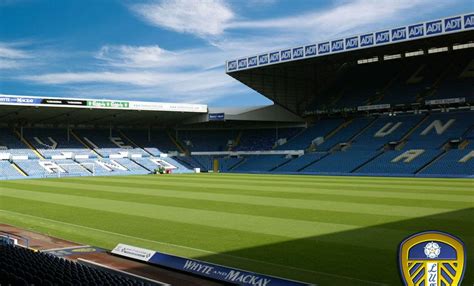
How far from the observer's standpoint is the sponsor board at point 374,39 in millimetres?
37000

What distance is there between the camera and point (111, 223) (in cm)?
1617

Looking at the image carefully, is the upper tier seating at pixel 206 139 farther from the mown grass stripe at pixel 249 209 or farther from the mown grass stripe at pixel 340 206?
the mown grass stripe at pixel 340 206

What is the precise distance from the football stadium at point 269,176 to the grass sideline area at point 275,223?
0.07 meters

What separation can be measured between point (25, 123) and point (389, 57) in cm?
4085

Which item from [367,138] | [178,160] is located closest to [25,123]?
[178,160]

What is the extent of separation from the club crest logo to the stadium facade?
112 feet

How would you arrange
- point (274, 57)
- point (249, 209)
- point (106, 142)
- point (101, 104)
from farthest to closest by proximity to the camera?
point (106, 142), point (101, 104), point (274, 57), point (249, 209)

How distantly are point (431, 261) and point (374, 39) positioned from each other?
127 ft

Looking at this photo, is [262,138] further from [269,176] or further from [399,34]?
[399,34]

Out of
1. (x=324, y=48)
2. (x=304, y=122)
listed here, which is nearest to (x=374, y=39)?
(x=324, y=48)

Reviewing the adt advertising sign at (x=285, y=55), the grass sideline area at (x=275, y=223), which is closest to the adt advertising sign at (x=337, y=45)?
the adt advertising sign at (x=285, y=55)

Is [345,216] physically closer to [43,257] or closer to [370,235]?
[370,235]

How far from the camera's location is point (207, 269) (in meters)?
9.40

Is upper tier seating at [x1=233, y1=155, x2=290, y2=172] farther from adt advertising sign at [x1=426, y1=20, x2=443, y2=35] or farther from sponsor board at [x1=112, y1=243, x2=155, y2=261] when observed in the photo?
sponsor board at [x1=112, y1=243, x2=155, y2=261]
